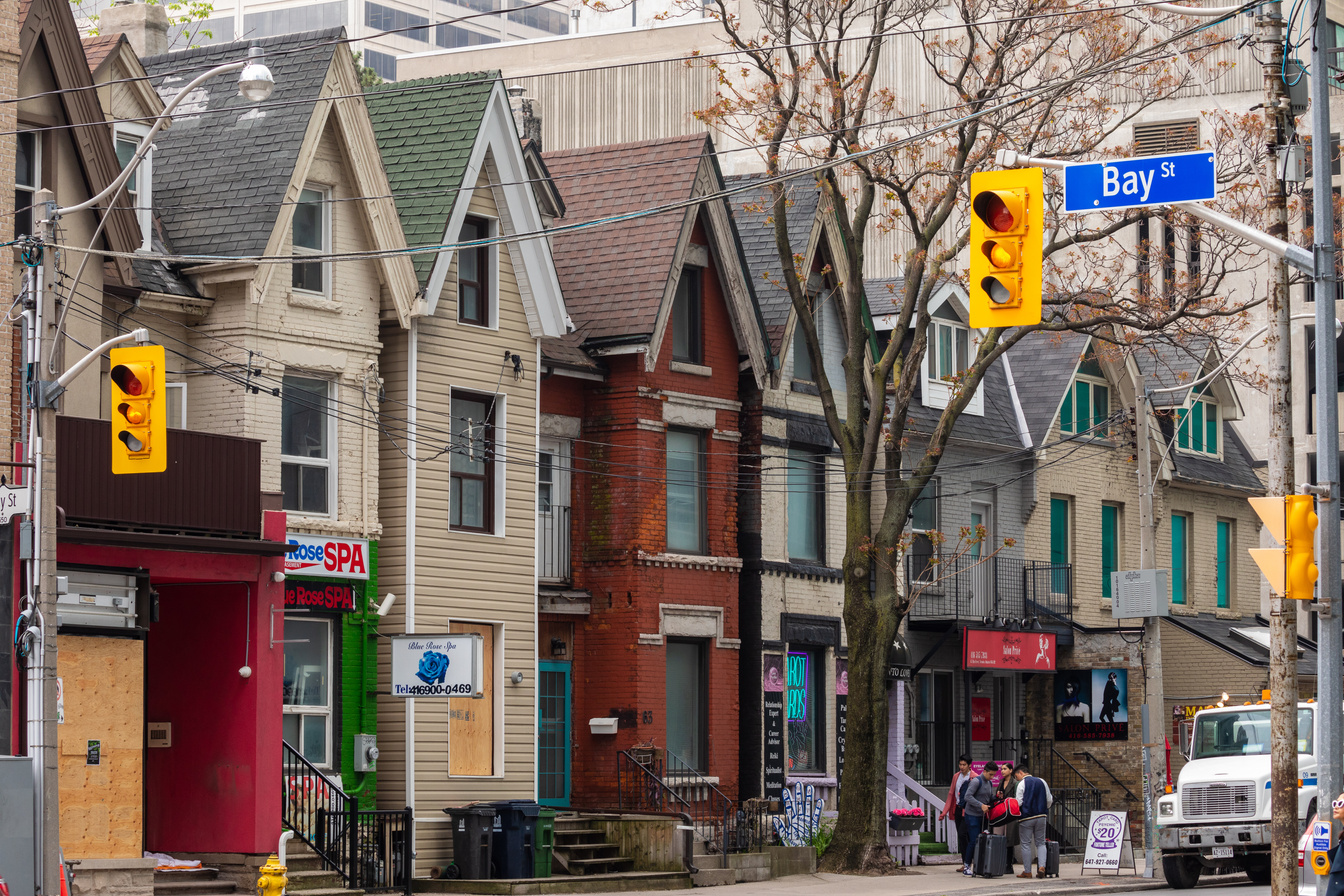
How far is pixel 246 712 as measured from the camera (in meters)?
23.3

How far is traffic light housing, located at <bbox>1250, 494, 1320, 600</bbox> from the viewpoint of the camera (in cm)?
1662

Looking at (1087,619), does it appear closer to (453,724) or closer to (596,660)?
(596,660)

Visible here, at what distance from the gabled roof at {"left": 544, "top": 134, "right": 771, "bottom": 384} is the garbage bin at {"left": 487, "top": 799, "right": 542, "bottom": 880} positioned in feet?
25.4

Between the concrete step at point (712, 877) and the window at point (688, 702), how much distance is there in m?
3.36

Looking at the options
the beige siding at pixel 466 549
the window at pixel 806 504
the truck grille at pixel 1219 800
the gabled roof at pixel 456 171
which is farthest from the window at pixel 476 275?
the truck grille at pixel 1219 800

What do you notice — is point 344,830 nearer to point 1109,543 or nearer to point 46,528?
point 46,528

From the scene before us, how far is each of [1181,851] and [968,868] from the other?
3.93 metres

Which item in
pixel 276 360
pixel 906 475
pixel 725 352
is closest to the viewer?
pixel 276 360

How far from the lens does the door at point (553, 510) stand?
30.3 m

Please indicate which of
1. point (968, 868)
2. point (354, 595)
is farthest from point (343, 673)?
point (968, 868)

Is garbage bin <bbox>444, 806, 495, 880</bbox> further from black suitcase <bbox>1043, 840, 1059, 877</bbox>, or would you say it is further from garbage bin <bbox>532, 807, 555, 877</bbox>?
black suitcase <bbox>1043, 840, 1059, 877</bbox>

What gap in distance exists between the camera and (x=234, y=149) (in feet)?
86.8

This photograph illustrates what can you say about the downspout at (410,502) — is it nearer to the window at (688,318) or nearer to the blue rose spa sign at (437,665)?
the blue rose spa sign at (437,665)

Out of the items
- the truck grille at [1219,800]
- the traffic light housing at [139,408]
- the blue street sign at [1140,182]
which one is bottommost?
the truck grille at [1219,800]
